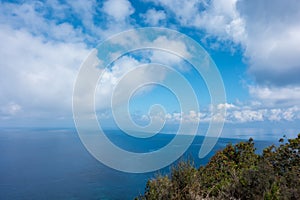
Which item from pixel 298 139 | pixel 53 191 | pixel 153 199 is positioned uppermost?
pixel 298 139

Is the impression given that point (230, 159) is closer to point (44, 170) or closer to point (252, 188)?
point (252, 188)

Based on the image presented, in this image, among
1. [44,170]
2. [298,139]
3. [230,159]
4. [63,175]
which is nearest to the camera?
[298,139]

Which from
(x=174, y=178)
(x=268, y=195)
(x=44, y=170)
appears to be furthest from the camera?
(x=44, y=170)

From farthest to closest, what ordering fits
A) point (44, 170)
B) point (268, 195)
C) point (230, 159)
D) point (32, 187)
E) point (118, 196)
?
point (44, 170) < point (32, 187) < point (118, 196) < point (230, 159) < point (268, 195)

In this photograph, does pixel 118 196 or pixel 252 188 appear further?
pixel 118 196

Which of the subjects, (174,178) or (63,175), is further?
(63,175)

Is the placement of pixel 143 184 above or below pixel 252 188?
below

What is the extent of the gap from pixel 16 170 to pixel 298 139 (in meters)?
79.2

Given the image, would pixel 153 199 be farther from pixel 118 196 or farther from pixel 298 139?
pixel 118 196

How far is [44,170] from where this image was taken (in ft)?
233

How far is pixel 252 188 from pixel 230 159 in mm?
12500

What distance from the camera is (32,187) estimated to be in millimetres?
52750

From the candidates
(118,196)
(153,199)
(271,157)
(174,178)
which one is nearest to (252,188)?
(174,178)

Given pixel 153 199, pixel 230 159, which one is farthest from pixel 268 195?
pixel 230 159
